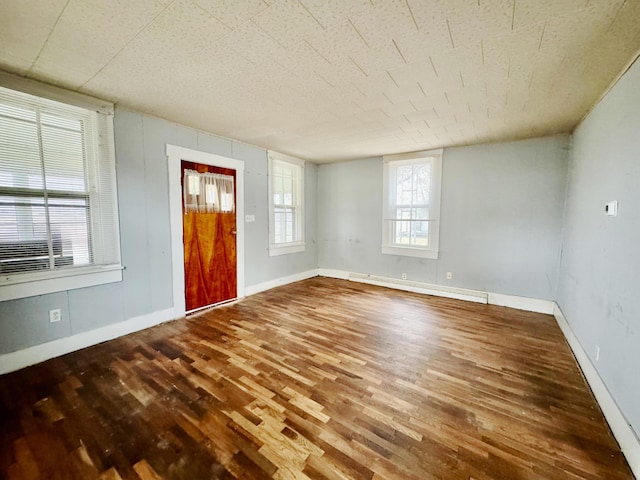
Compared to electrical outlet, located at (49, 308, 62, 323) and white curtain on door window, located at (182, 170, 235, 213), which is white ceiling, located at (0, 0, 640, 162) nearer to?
white curtain on door window, located at (182, 170, 235, 213)

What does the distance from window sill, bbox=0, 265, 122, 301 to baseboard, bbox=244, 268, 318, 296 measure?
1.88 m

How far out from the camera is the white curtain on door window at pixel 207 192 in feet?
11.2

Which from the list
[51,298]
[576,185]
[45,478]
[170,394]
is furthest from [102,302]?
[576,185]

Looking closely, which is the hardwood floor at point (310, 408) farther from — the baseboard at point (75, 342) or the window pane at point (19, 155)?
the window pane at point (19, 155)

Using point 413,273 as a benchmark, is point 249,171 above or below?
above

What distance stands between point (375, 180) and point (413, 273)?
6.15ft

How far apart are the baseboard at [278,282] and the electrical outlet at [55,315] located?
2174mm

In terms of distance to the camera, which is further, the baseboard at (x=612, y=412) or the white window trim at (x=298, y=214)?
the white window trim at (x=298, y=214)

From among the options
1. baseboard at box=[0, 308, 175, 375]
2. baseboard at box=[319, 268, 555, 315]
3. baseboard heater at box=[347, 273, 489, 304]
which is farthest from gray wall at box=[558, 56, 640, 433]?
baseboard at box=[0, 308, 175, 375]

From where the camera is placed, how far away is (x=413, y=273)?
4.67m

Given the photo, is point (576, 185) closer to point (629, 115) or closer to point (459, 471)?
point (629, 115)

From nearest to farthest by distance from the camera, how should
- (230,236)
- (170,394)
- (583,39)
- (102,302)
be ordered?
(583,39)
(170,394)
(102,302)
(230,236)

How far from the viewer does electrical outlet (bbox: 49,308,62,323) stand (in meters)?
2.40

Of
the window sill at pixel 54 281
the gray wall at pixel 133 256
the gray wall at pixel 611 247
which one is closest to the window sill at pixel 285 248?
the gray wall at pixel 133 256
